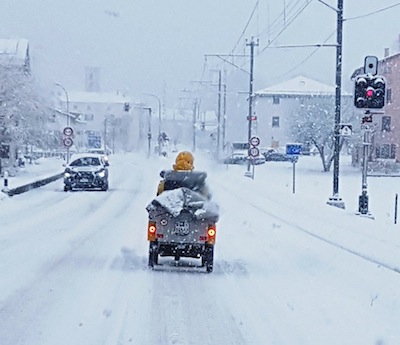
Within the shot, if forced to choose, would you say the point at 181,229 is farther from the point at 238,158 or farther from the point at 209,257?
the point at 238,158

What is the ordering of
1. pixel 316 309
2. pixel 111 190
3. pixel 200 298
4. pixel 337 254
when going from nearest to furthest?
pixel 316 309, pixel 200 298, pixel 337 254, pixel 111 190

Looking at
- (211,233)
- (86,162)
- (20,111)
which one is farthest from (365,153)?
(20,111)

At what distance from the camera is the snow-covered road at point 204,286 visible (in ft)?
25.4

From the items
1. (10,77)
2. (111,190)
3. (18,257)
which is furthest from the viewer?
(10,77)

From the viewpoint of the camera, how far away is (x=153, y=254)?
1198cm

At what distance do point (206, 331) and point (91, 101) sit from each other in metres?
153

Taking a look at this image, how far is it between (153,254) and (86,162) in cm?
2374

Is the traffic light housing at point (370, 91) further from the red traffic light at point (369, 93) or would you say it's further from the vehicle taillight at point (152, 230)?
the vehicle taillight at point (152, 230)

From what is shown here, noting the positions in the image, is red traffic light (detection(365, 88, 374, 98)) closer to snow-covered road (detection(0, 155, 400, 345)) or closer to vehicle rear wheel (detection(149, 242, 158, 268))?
snow-covered road (detection(0, 155, 400, 345))

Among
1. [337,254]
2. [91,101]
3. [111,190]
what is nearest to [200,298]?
[337,254]

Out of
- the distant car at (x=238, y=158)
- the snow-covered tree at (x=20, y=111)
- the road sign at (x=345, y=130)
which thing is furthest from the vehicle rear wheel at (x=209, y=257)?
the distant car at (x=238, y=158)

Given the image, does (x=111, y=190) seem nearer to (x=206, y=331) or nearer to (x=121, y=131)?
(x=206, y=331)

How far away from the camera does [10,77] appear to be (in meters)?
49.7

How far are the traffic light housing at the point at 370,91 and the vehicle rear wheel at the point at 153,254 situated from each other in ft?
29.8
